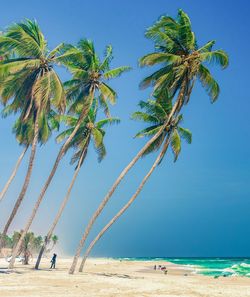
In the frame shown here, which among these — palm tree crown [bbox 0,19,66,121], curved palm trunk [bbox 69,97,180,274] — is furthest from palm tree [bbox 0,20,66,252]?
curved palm trunk [bbox 69,97,180,274]

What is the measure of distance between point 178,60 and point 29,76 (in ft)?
37.3

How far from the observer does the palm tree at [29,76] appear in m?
24.8

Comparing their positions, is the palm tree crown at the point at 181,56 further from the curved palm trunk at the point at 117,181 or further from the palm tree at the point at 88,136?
the palm tree at the point at 88,136

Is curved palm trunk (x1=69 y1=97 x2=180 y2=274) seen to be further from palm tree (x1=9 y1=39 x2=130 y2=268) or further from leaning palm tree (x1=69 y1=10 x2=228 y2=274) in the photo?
palm tree (x1=9 y1=39 x2=130 y2=268)

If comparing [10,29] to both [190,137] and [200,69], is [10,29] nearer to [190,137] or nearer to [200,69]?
[200,69]

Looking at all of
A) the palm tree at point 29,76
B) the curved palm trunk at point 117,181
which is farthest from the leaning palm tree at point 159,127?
the palm tree at point 29,76

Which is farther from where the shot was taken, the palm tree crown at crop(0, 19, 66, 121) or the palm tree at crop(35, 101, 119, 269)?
the palm tree at crop(35, 101, 119, 269)

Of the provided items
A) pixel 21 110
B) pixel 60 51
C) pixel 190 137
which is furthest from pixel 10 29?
pixel 190 137

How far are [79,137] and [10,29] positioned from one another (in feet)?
39.0

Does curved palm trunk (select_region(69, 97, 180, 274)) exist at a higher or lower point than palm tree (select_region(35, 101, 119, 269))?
lower

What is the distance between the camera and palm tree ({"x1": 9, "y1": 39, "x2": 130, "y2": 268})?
93.0 ft

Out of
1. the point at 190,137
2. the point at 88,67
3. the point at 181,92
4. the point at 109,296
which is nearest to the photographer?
the point at 109,296

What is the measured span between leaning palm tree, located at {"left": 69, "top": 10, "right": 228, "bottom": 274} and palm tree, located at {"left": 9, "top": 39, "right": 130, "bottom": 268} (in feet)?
13.4

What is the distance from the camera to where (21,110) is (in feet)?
91.3
